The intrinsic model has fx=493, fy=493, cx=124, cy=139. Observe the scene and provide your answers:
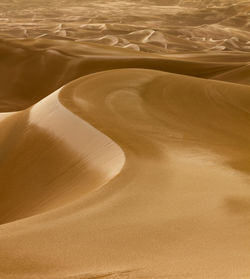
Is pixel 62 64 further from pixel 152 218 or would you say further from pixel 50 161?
pixel 152 218

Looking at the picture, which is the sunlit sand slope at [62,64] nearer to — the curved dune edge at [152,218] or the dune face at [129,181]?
the dune face at [129,181]

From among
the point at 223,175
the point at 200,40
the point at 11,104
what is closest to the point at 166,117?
the point at 223,175

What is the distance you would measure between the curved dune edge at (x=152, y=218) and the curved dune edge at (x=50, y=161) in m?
0.12

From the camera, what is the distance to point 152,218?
186 centimetres

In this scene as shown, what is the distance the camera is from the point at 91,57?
9.78 meters

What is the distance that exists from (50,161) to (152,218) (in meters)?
1.54

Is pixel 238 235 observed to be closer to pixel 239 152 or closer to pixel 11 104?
pixel 239 152

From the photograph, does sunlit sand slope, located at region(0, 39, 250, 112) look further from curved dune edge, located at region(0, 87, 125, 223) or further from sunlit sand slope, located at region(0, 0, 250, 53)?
curved dune edge, located at region(0, 87, 125, 223)

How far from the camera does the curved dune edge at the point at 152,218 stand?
1433mm

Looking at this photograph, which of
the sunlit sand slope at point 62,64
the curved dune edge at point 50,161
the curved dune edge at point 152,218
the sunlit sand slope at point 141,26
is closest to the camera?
the curved dune edge at point 152,218

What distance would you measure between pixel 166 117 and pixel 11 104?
203 inches

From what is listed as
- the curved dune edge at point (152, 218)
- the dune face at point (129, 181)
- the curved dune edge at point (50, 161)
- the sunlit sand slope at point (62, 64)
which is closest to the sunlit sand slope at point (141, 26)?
the sunlit sand slope at point (62, 64)

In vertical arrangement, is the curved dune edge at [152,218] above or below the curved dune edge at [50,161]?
above

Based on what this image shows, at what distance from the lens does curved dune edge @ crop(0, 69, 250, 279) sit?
4.70 feet
